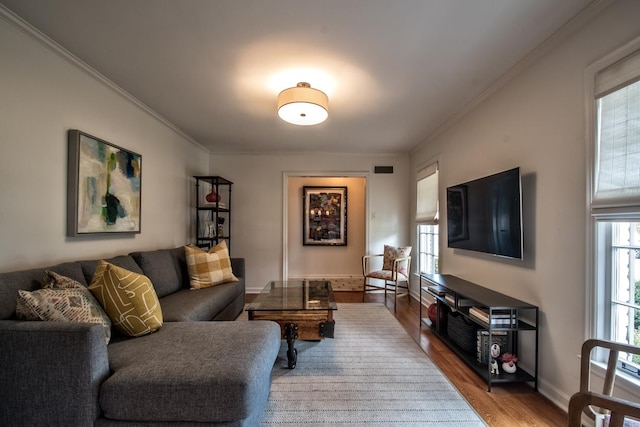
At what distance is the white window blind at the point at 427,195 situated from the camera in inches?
156

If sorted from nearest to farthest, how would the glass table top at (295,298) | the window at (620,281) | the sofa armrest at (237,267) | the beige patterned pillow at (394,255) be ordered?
the window at (620,281) < the glass table top at (295,298) < the sofa armrest at (237,267) < the beige patterned pillow at (394,255)

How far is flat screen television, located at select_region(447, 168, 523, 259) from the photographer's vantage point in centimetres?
216

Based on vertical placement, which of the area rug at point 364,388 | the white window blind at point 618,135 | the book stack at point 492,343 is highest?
the white window blind at point 618,135

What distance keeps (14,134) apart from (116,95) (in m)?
1.08

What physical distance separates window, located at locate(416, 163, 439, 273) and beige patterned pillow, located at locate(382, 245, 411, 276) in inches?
12.6

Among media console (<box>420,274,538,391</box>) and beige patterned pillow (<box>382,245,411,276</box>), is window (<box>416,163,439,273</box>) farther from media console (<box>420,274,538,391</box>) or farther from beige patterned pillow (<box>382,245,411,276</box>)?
media console (<box>420,274,538,391</box>)

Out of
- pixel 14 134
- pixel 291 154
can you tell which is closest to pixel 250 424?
pixel 14 134

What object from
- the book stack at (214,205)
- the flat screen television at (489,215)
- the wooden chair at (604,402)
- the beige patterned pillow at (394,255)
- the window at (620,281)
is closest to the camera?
the wooden chair at (604,402)

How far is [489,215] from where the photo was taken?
Result: 2479 mm

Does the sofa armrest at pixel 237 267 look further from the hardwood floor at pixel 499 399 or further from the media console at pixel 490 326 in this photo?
the media console at pixel 490 326

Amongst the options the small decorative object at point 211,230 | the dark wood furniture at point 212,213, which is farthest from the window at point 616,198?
the small decorative object at point 211,230

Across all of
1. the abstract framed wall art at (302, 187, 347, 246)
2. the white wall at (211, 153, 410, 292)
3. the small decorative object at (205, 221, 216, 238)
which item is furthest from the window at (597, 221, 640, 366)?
the abstract framed wall art at (302, 187, 347, 246)

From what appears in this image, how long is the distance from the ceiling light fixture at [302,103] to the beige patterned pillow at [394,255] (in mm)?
2603

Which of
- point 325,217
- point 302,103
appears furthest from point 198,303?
point 325,217
